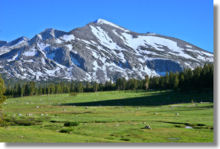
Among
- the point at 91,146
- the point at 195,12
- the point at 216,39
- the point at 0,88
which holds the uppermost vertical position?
the point at 195,12

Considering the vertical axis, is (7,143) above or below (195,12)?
below

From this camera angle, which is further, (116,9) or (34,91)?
(34,91)

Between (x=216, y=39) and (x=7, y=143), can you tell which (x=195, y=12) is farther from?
(x=7, y=143)

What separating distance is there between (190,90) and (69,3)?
5724cm

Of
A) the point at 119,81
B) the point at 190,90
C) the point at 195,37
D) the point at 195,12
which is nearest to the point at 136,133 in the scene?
the point at 195,37

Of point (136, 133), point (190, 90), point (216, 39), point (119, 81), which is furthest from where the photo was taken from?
point (119, 81)

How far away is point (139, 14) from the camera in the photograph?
22.7 metres

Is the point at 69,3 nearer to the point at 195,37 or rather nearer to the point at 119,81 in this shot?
the point at 195,37

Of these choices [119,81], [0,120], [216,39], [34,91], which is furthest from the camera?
[119,81]

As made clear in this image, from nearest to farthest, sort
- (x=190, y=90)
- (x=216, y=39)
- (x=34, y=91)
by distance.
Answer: (x=216, y=39) < (x=190, y=90) < (x=34, y=91)

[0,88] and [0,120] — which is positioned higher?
[0,88]

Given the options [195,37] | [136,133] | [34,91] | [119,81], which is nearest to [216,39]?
[195,37]

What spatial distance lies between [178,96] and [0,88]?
195 feet

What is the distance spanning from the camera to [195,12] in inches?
854
